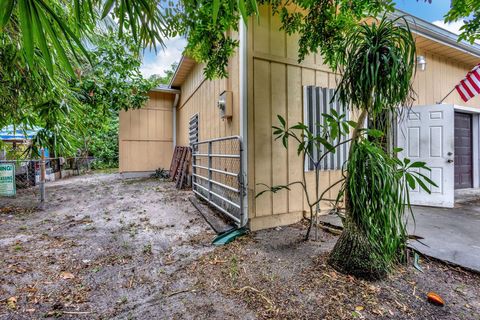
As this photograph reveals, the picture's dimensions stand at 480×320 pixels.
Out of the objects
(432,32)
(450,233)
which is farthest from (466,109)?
(450,233)

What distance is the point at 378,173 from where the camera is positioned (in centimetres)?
183

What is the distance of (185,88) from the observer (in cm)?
742

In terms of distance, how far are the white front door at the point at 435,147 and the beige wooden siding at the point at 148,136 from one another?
7.65 meters

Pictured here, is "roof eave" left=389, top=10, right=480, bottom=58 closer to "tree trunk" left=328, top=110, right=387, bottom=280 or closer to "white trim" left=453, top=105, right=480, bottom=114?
"white trim" left=453, top=105, right=480, bottom=114

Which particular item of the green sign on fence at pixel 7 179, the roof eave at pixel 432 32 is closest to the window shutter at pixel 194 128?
the green sign on fence at pixel 7 179

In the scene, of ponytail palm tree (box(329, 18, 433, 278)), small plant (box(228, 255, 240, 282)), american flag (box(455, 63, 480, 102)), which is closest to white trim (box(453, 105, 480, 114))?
american flag (box(455, 63, 480, 102))

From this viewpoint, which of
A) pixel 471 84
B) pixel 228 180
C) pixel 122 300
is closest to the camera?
pixel 122 300

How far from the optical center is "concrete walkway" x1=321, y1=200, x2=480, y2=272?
7.09ft

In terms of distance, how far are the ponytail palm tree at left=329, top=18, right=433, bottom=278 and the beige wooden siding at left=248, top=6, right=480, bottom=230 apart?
1119mm

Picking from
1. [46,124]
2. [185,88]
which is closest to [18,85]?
[46,124]

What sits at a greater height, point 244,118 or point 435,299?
point 244,118

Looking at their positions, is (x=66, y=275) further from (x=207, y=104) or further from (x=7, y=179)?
(x=7, y=179)

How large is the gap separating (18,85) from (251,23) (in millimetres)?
2648

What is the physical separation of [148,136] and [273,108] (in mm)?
6746
